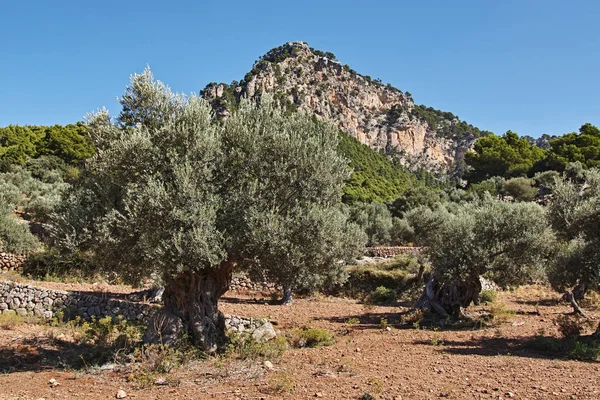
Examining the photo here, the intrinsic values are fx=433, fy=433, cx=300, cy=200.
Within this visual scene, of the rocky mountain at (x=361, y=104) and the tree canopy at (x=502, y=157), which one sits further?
the rocky mountain at (x=361, y=104)

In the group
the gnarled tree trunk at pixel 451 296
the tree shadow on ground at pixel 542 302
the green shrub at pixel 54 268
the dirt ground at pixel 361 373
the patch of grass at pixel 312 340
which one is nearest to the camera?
the dirt ground at pixel 361 373

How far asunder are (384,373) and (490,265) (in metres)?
7.39

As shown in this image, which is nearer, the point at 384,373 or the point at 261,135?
the point at 384,373

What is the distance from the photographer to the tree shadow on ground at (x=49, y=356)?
30.7 feet

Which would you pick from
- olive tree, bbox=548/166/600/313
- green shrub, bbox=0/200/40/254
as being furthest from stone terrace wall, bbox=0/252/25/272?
olive tree, bbox=548/166/600/313

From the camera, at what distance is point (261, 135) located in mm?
9539

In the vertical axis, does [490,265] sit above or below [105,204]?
below

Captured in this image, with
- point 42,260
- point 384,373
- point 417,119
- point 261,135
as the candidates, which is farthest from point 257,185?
point 417,119

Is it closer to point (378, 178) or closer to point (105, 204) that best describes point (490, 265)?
point (105, 204)

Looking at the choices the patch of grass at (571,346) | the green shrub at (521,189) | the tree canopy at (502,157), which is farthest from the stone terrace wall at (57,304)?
the tree canopy at (502,157)

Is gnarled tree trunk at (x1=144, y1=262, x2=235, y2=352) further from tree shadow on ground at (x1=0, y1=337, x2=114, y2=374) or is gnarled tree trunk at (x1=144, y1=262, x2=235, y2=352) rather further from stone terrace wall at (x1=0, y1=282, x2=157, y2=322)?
stone terrace wall at (x1=0, y1=282, x2=157, y2=322)

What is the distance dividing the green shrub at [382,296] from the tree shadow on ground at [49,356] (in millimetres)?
14603

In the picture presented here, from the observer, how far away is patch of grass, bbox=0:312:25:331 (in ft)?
43.1

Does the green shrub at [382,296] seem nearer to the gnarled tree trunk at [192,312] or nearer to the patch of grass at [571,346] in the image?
the patch of grass at [571,346]
